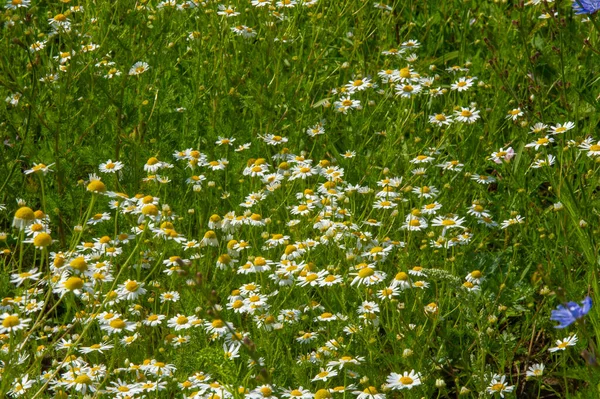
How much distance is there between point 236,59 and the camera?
4.22 metres

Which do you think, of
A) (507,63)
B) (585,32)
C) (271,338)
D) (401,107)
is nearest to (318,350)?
(271,338)

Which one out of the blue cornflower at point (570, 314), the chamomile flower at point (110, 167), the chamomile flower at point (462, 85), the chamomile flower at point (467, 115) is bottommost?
the chamomile flower at point (110, 167)

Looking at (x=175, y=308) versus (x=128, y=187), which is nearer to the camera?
(x=175, y=308)

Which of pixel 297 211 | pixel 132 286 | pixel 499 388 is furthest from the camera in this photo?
pixel 297 211

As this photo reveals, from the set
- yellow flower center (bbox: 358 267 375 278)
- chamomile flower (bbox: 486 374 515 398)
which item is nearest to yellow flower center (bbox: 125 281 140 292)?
yellow flower center (bbox: 358 267 375 278)

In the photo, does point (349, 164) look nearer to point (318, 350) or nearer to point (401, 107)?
point (401, 107)

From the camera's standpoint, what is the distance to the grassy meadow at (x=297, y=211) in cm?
257

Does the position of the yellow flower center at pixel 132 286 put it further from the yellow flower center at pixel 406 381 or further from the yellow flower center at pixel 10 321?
the yellow flower center at pixel 406 381

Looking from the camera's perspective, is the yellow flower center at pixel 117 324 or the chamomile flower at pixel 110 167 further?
the chamomile flower at pixel 110 167

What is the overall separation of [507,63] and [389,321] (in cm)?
187

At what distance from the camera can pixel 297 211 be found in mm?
3174

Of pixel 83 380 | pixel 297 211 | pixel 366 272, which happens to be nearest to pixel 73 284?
pixel 83 380

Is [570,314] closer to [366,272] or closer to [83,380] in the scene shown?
[366,272]

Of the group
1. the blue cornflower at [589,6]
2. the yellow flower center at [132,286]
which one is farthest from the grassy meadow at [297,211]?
the blue cornflower at [589,6]
